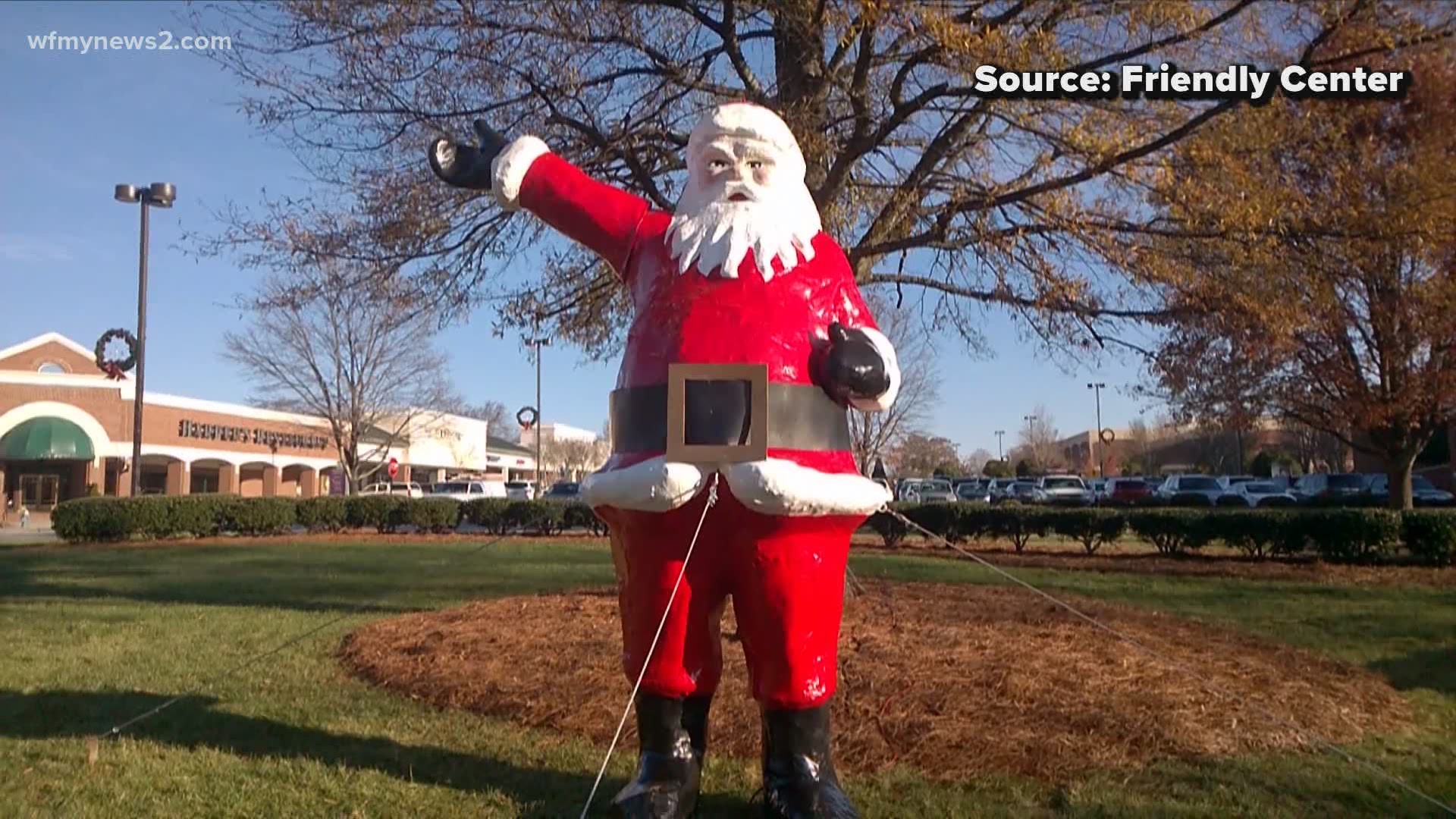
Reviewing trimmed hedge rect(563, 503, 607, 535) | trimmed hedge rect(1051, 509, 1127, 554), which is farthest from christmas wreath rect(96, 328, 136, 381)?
trimmed hedge rect(1051, 509, 1127, 554)

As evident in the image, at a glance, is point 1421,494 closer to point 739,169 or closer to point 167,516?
point 739,169

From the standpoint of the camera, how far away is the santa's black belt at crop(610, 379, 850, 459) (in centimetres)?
297

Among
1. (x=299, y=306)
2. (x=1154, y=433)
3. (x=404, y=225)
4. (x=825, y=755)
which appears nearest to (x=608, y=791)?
(x=825, y=755)

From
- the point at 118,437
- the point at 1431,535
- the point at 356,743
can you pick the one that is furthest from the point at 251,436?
the point at 356,743

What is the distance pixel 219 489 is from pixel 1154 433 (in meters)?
54.3

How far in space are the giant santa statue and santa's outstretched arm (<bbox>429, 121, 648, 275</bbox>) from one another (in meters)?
0.26

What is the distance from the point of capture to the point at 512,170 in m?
3.62

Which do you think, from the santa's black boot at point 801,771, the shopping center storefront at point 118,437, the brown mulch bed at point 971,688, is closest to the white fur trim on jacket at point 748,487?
the santa's black boot at point 801,771

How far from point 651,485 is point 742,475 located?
259 millimetres

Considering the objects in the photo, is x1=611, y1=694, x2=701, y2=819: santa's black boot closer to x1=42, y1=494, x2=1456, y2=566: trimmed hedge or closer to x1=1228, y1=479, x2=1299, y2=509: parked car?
x1=42, y1=494, x2=1456, y2=566: trimmed hedge

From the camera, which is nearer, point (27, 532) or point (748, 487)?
point (748, 487)

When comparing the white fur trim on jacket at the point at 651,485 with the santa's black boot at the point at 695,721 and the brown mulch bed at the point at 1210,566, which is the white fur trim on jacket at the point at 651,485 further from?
the brown mulch bed at the point at 1210,566

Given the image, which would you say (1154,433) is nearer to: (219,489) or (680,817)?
(219,489)

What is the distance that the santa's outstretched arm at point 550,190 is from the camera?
3.55 m
